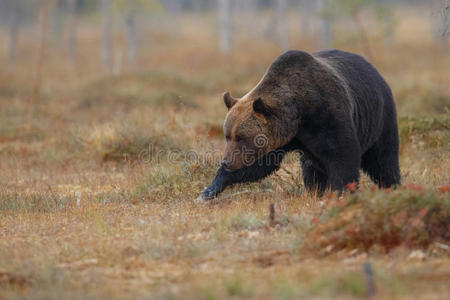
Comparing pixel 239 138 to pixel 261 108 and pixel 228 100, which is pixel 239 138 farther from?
pixel 228 100

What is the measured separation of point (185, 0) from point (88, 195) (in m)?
81.0

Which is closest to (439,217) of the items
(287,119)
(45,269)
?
(287,119)

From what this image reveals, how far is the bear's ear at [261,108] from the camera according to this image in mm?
5895

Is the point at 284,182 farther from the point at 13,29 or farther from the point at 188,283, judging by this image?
the point at 13,29

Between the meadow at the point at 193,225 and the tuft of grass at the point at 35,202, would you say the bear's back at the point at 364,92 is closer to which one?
the meadow at the point at 193,225

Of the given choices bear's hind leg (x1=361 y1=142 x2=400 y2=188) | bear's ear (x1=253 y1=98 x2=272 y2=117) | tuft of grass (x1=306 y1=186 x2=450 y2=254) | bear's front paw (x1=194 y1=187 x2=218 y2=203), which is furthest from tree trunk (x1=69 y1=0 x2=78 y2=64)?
tuft of grass (x1=306 y1=186 x2=450 y2=254)

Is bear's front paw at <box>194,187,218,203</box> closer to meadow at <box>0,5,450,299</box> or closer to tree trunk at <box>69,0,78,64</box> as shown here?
meadow at <box>0,5,450,299</box>

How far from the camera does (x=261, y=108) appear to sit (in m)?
5.95

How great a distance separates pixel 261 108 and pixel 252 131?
0.90 ft

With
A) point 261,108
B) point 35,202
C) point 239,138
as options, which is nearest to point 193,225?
point 239,138

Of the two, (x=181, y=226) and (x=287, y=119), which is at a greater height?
(x=287, y=119)

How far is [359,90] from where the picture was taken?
6875 millimetres

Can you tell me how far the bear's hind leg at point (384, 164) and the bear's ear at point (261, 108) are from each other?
2.09 m

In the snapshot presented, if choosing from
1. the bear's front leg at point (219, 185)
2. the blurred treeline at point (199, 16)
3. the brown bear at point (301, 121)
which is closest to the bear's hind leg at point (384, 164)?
the brown bear at point (301, 121)
